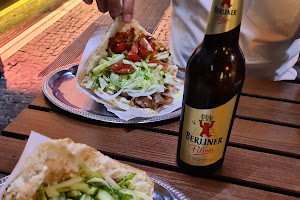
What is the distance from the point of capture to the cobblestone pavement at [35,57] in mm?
2598

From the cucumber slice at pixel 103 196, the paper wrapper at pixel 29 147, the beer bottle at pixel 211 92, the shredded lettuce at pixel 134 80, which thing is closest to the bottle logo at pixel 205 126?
the beer bottle at pixel 211 92

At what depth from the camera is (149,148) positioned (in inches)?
43.1

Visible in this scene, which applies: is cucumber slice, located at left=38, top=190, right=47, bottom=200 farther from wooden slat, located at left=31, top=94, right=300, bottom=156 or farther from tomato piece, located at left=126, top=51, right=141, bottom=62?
tomato piece, located at left=126, top=51, right=141, bottom=62

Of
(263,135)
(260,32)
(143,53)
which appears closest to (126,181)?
(263,135)

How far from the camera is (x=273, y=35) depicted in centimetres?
179

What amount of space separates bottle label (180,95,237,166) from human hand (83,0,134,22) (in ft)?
2.22

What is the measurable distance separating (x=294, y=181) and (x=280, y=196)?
0.29 feet

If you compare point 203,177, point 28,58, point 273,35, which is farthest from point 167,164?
point 28,58

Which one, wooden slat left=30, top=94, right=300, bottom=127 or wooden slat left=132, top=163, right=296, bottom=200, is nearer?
wooden slat left=132, top=163, right=296, bottom=200

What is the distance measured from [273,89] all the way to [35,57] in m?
2.48

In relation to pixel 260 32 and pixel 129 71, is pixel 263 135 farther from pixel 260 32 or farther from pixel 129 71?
pixel 260 32

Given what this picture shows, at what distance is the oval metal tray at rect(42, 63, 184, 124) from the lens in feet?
4.01

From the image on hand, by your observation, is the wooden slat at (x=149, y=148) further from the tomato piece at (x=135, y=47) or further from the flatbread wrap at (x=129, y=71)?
the tomato piece at (x=135, y=47)

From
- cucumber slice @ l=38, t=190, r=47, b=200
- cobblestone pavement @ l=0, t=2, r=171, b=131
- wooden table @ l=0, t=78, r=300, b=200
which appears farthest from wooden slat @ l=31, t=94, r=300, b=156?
cobblestone pavement @ l=0, t=2, r=171, b=131
